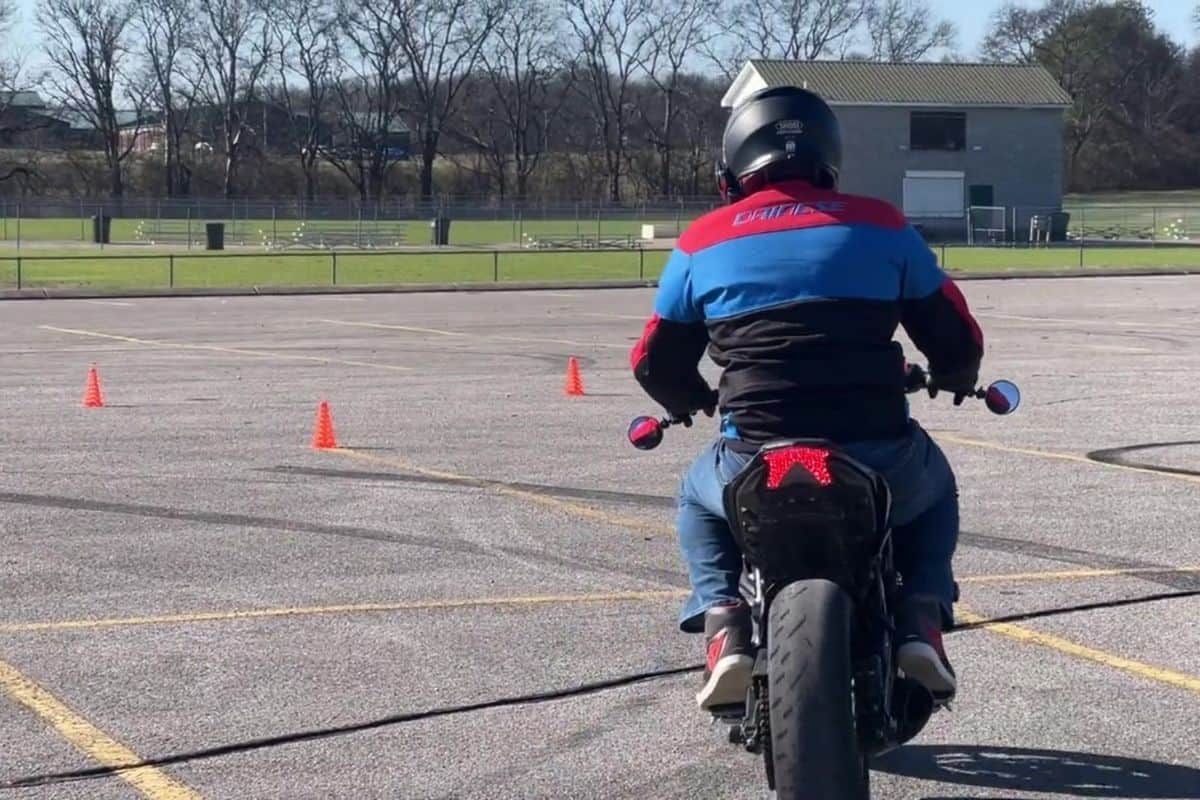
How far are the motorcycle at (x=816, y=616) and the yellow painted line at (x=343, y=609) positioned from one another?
3.41 meters

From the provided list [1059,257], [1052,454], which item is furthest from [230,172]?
[1052,454]

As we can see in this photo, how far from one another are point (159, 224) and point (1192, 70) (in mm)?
76444

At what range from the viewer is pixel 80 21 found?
370 feet

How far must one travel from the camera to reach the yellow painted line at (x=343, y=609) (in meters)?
7.45

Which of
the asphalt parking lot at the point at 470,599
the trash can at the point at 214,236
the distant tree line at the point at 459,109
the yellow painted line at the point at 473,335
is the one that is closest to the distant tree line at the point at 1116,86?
the distant tree line at the point at 459,109

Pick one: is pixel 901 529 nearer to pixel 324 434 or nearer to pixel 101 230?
pixel 324 434

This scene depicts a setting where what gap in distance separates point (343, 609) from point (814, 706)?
4031mm

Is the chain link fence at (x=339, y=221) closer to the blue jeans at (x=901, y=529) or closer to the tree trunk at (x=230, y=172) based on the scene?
the tree trunk at (x=230, y=172)

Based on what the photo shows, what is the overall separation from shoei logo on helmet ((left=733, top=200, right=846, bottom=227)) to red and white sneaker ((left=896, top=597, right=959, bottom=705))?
1.04 metres

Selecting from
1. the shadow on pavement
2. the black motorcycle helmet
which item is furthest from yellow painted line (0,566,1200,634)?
the black motorcycle helmet

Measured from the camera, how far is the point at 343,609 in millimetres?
7738

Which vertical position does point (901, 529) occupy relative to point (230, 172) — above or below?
below

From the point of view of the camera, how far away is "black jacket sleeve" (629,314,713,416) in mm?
4844

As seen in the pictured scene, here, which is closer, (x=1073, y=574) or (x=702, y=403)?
(x=702, y=403)
